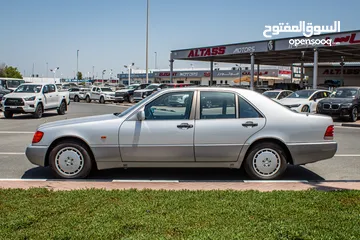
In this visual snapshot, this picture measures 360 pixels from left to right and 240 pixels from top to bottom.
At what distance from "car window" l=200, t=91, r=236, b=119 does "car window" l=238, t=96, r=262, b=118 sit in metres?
0.12

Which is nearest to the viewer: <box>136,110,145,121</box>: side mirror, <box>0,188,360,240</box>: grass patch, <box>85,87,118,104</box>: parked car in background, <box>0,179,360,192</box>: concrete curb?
<box>0,188,360,240</box>: grass patch

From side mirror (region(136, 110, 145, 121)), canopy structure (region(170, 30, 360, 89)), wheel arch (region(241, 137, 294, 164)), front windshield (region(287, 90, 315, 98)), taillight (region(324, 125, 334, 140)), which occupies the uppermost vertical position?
canopy structure (region(170, 30, 360, 89))

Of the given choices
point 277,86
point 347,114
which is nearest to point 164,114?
point 347,114

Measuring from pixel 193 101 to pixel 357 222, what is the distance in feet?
10.8

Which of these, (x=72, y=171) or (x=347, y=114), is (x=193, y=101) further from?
(x=347, y=114)

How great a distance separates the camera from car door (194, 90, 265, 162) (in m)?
6.68

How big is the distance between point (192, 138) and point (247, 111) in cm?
106

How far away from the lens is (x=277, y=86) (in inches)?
1781

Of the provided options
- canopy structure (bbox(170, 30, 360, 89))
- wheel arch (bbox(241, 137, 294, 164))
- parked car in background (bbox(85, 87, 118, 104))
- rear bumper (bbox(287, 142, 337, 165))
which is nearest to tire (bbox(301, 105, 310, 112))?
canopy structure (bbox(170, 30, 360, 89))

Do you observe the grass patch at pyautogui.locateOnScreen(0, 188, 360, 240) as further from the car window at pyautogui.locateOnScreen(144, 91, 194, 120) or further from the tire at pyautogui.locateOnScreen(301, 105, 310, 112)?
the tire at pyautogui.locateOnScreen(301, 105, 310, 112)

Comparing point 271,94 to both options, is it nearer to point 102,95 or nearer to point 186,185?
point 186,185

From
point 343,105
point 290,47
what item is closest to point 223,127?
point 343,105

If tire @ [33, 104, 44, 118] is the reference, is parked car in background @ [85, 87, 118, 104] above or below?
above

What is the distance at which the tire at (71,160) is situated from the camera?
6797mm
